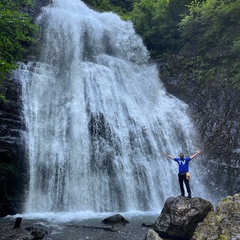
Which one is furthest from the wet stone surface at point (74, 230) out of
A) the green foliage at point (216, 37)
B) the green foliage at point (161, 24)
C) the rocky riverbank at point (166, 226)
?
the green foliage at point (161, 24)

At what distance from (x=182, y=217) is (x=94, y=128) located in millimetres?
8398

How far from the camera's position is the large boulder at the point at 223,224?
19.9 ft

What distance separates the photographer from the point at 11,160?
1254 centimetres

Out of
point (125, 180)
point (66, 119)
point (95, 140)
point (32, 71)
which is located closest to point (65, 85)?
point (32, 71)

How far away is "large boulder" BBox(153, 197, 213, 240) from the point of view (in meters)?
7.79

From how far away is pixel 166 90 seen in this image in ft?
71.1

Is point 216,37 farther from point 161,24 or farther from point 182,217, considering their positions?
point 182,217

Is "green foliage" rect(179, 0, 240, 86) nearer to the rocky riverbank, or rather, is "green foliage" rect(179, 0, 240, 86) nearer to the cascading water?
the cascading water

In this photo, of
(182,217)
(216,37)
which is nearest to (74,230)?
(182,217)

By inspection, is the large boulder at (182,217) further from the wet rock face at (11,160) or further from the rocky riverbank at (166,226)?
the wet rock face at (11,160)

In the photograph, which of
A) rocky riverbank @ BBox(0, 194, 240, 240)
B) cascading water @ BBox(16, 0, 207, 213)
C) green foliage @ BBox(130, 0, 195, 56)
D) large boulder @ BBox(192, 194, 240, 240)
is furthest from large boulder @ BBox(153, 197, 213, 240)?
green foliage @ BBox(130, 0, 195, 56)

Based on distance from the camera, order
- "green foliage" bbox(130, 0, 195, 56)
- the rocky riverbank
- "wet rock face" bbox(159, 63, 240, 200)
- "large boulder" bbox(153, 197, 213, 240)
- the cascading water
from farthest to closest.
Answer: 1. "green foliage" bbox(130, 0, 195, 56)
2. "wet rock face" bbox(159, 63, 240, 200)
3. the cascading water
4. "large boulder" bbox(153, 197, 213, 240)
5. the rocky riverbank

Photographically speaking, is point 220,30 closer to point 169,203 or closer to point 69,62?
point 69,62

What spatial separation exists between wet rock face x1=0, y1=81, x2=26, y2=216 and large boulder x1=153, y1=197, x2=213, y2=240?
6.84 metres
